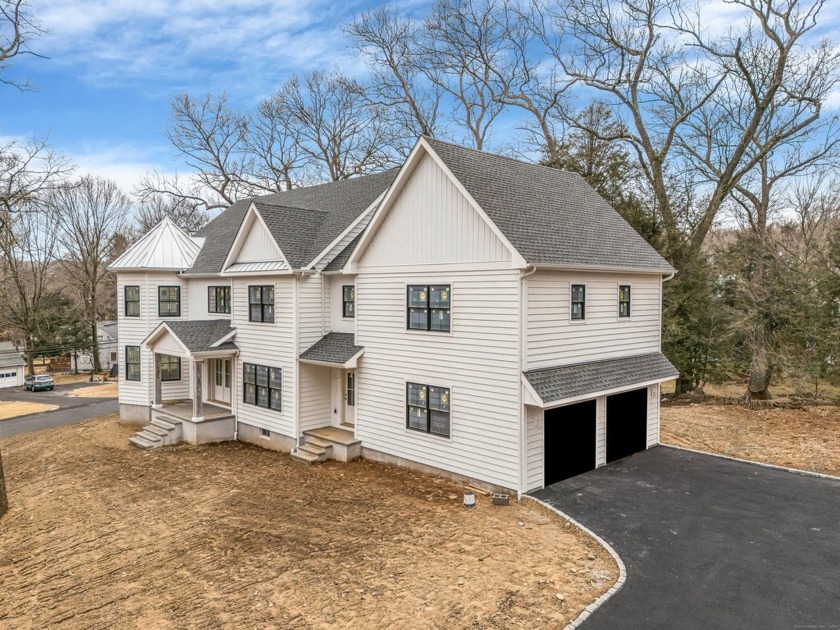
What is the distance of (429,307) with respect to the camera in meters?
12.9

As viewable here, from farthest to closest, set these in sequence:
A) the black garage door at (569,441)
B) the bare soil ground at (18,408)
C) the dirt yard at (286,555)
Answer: the bare soil ground at (18,408) < the black garage door at (569,441) < the dirt yard at (286,555)

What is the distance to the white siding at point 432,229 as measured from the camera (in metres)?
11.8

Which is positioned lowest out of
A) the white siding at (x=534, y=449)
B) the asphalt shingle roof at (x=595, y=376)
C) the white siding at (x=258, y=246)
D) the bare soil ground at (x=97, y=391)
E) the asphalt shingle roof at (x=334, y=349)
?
the bare soil ground at (x=97, y=391)

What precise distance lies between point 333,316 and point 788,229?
22.7 meters

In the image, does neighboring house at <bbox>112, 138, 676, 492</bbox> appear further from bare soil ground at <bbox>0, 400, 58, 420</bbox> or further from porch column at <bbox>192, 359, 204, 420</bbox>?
bare soil ground at <bbox>0, 400, 58, 420</bbox>

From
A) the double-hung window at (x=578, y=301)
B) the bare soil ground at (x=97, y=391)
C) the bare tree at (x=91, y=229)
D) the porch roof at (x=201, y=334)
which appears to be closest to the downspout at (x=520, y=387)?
the double-hung window at (x=578, y=301)

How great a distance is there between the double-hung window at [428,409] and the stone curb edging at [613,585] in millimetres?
2812

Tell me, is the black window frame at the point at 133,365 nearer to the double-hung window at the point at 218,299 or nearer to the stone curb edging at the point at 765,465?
the double-hung window at the point at 218,299

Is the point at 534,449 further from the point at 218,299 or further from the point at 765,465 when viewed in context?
the point at 218,299

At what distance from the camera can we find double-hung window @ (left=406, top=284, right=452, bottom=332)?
12.6m

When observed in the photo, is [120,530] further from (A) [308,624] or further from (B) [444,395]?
(B) [444,395]

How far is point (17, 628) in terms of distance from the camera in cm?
742

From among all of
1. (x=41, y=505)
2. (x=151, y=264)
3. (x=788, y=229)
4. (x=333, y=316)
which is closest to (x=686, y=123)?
(x=788, y=229)

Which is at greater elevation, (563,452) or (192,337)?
(192,337)
